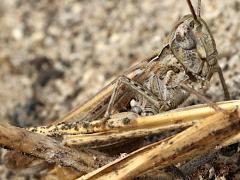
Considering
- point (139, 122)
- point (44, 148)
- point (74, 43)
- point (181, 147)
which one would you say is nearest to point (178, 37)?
point (139, 122)

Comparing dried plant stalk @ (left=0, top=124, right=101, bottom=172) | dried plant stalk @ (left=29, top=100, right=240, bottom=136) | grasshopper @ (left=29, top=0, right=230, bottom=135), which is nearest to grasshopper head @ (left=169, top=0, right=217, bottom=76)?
grasshopper @ (left=29, top=0, right=230, bottom=135)

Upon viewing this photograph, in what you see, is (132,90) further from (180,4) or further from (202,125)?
(180,4)

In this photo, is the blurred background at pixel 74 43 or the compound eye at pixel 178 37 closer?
the compound eye at pixel 178 37

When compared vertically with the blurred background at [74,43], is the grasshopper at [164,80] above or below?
below

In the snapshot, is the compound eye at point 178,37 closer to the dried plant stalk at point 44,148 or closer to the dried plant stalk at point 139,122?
the dried plant stalk at point 139,122

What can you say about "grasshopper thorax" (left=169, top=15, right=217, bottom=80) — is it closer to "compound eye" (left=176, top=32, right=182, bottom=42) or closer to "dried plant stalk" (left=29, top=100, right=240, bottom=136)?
"compound eye" (left=176, top=32, right=182, bottom=42)

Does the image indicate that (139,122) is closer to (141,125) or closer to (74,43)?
(141,125)

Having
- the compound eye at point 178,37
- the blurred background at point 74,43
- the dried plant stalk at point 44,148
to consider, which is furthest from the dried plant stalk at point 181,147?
the blurred background at point 74,43

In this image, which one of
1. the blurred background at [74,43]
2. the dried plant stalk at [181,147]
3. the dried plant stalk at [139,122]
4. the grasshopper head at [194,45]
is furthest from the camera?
the blurred background at [74,43]
